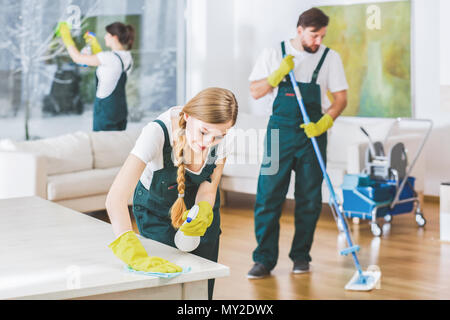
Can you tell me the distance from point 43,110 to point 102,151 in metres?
1.37

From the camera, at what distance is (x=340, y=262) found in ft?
13.1

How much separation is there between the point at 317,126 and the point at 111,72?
2.83 metres

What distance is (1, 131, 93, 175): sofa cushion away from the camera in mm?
4969

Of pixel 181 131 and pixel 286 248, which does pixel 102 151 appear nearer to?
pixel 286 248

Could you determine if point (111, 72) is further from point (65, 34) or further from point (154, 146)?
point (154, 146)

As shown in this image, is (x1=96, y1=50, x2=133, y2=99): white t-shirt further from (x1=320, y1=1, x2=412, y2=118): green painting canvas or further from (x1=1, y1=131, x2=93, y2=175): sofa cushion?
(x1=320, y1=1, x2=412, y2=118): green painting canvas

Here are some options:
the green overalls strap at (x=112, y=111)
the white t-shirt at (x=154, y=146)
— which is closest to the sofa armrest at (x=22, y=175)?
the green overalls strap at (x=112, y=111)

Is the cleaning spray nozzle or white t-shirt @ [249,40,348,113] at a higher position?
white t-shirt @ [249,40,348,113]

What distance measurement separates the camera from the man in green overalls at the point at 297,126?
3578 millimetres

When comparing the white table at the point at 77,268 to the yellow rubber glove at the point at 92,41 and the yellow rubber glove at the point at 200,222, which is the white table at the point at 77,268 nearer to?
the yellow rubber glove at the point at 200,222

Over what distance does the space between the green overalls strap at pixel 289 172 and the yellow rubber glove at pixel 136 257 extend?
6.82 feet

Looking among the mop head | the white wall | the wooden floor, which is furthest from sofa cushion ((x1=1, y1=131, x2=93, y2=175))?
the mop head

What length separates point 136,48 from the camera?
7.14 metres

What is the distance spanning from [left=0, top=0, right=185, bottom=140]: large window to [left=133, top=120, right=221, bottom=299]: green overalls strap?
4550 mm
